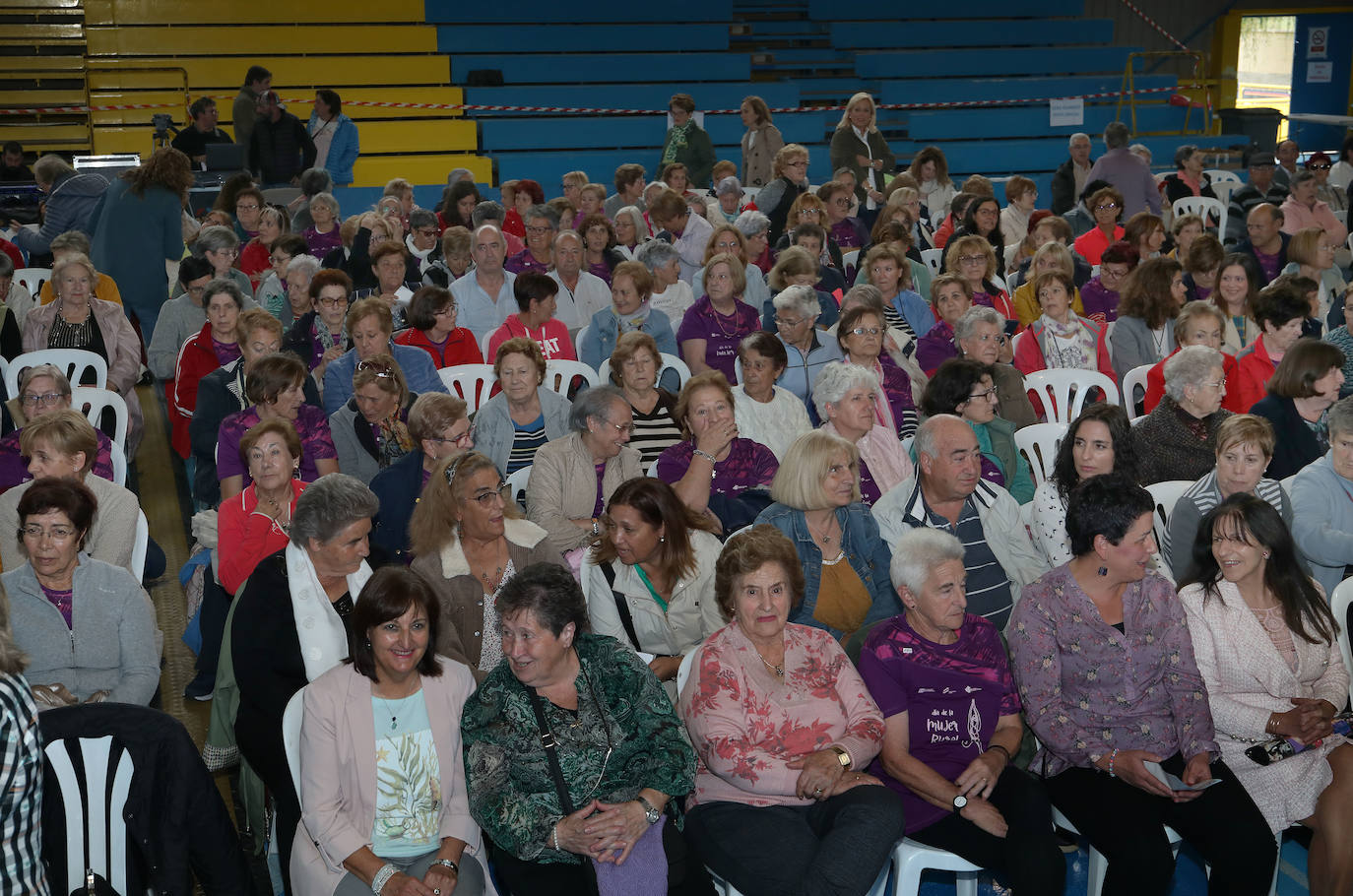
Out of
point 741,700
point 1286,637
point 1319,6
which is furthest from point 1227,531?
point 1319,6

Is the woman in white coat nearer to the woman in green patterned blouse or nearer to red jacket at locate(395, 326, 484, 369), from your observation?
the woman in green patterned blouse

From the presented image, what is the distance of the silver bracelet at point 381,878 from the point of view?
265 cm

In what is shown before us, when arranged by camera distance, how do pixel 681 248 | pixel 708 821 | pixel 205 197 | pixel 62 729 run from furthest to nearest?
pixel 205 197 < pixel 681 248 < pixel 708 821 < pixel 62 729

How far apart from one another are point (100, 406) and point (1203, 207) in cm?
852

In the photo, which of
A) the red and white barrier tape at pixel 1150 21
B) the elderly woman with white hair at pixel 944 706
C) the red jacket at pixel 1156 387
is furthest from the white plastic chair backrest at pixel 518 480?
the red and white barrier tape at pixel 1150 21

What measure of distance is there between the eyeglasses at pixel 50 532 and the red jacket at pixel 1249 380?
13.7 ft

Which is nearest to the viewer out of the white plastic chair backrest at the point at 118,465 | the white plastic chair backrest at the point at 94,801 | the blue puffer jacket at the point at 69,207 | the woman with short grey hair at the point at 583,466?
the white plastic chair backrest at the point at 94,801

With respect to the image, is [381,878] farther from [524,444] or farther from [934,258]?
[934,258]

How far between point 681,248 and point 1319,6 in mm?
14203

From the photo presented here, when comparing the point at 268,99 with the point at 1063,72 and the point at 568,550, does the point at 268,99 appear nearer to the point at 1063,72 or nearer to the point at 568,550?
the point at 568,550

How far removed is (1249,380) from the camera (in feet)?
16.7

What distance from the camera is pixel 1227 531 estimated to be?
10.5ft

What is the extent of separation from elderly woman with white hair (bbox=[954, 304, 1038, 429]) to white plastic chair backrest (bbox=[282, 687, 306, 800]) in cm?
292

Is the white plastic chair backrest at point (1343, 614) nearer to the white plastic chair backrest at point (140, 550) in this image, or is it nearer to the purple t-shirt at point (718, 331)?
the purple t-shirt at point (718, 331)
